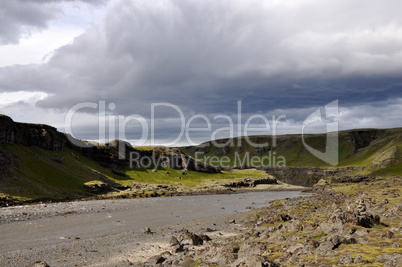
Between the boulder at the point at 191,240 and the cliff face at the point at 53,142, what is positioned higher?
the cliff face at the point at 53,142

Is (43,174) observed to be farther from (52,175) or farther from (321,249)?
(321,249)

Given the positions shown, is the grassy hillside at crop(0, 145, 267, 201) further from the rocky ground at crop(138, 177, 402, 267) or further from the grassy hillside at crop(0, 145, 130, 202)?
the rocky ground at crop(138, 177, 402, 267)

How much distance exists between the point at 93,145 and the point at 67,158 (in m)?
33.3

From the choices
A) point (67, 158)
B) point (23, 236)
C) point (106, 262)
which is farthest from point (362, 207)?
point (67, 158)

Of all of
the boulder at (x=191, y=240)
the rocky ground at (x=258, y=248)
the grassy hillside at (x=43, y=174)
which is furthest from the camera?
the grassy hillside at (x=43, y=174)

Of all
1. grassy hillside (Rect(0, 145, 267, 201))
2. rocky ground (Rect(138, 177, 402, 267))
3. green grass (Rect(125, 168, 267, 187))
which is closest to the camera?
rocky ground (Rect(138, 177, 402, 267))

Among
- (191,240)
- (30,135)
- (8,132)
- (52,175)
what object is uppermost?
(8,132)

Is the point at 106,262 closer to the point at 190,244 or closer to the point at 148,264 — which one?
the point at 148,264

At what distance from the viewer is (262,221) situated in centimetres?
4888

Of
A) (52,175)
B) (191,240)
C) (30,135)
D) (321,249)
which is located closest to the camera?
(321,249)

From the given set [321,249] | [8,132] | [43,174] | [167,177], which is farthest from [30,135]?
[321,249]

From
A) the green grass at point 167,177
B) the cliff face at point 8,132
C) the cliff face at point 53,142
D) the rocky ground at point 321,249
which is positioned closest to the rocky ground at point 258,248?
the rocky ground at point 321,249

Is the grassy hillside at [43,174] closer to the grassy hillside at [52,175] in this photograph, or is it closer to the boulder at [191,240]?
the grassy hillside at [52,175]

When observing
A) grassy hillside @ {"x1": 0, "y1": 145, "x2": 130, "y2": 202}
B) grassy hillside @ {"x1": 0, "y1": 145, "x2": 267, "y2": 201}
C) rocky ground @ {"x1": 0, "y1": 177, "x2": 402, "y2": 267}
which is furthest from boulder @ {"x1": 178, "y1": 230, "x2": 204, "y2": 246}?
grassy hillside @ {"x1": 0, "y1": 145, "x2": 130, "y2": 202}
